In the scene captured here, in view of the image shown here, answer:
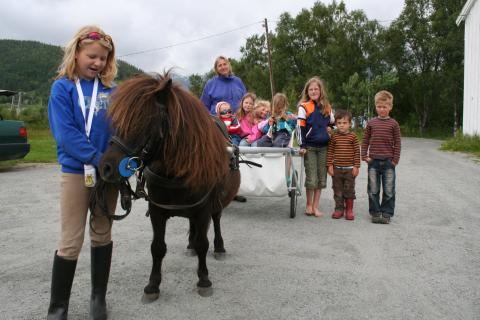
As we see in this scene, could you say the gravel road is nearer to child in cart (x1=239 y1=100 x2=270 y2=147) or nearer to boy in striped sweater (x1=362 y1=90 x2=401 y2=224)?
boy in striped sweater (x1=362 y1=90 x2=401 y2=224)

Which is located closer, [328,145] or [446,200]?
[328,145]

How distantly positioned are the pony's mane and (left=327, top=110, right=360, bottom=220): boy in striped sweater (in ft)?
9.56

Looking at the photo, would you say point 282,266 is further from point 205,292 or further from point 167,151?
point 167,151

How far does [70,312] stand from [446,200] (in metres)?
5.76

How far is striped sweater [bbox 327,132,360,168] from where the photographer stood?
5.26m

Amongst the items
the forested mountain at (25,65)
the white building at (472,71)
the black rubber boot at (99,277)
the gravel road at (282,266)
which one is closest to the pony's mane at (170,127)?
the black rubber boot at (99,277)

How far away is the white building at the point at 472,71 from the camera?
691 inches

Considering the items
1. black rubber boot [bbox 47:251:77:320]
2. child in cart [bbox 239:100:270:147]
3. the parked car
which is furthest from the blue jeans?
the parked car

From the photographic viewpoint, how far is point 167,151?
2398 millimetres

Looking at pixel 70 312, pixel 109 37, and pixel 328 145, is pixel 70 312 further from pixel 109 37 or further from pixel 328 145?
pixel 328 145

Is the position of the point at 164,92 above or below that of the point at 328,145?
above

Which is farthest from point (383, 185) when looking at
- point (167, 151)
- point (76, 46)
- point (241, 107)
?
point (76, 46)

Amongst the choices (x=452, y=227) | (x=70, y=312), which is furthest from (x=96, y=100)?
(x=452, y=227)

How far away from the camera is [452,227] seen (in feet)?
15.6
